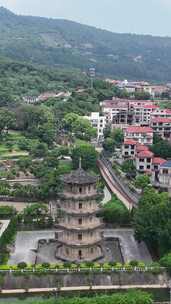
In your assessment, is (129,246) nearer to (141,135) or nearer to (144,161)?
(144,161)

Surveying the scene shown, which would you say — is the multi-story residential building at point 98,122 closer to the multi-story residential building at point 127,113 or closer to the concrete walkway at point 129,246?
the multi-story residential building at point 127,113

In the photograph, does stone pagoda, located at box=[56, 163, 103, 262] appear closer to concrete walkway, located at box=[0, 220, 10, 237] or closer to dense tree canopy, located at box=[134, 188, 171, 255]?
dense tree canopy, located at box=[134, 188, 171, 255]

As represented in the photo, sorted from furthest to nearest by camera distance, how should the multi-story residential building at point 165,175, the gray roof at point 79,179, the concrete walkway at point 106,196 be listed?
the multi-story residential building at point 165,175
the concrete walkway at point 106,196
the gray roof at point 79,179

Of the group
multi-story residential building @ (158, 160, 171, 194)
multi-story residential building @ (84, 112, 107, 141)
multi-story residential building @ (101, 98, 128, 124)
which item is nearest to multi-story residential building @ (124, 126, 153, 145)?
multi-story residential building @ (84, 112, 107, 141)

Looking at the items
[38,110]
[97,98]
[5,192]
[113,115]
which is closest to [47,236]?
[5,192]

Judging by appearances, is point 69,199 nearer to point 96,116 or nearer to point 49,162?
point 49,162

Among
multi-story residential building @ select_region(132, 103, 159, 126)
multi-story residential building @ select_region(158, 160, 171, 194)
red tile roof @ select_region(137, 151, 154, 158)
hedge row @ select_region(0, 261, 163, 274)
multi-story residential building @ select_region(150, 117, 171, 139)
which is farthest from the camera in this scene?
multi-story residential building @ select_region(132, 103, 159, 126)

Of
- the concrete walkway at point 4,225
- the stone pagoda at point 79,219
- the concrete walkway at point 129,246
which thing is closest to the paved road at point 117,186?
the concrete walkway at point 129,246
